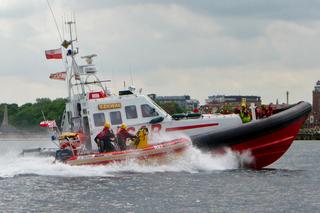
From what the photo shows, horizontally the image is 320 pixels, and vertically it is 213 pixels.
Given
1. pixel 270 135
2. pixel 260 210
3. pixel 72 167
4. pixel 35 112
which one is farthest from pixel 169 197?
pixel 35 112

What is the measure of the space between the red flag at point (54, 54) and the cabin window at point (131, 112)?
11.5ft

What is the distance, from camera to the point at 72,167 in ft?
97.5

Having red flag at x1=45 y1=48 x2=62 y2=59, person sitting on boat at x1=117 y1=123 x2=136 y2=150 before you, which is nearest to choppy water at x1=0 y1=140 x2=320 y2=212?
person sitting on boat at x1=117 y1=123 x2=136 y2=150

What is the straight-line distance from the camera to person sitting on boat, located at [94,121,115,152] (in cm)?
3006

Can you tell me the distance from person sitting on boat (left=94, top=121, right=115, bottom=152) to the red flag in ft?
13.6

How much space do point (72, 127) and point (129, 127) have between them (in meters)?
2.36

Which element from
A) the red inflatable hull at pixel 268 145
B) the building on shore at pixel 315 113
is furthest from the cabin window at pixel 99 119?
the building on shore at pixel 315 113

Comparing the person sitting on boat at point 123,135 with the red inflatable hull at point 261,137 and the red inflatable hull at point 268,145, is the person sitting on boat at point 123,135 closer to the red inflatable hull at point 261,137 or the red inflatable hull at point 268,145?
the red inflatable hull at point 261,137

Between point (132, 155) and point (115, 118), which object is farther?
point (115, 118)

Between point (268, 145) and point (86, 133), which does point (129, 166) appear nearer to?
point (86, 133)

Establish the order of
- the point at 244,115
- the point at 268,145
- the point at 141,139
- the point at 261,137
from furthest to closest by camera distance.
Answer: the point at 244,115 < the point at 268,145 < the point at 261,137 < the point at 141,139

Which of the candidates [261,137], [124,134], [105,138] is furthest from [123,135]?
[261,137]

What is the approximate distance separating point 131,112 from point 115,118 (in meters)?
0.64

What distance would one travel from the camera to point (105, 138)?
30.1m
